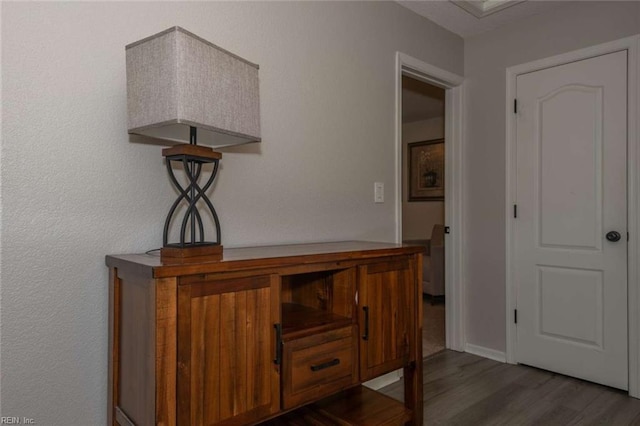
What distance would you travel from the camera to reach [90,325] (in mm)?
1455

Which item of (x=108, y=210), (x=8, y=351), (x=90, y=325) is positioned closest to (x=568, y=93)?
(x=108, y=210)

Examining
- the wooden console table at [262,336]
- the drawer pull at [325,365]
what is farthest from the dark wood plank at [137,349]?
the drawer pull at [325,365]

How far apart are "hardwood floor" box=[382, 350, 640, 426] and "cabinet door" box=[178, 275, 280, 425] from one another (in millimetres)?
1128

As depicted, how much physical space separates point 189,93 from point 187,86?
0.07 ft

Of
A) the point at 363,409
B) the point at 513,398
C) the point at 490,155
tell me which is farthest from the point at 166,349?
the point at 490,155

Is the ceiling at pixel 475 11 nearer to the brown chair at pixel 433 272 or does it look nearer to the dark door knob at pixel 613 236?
the dark door knob at pixel 613 236

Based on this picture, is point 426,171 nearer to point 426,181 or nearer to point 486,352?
point 426,181

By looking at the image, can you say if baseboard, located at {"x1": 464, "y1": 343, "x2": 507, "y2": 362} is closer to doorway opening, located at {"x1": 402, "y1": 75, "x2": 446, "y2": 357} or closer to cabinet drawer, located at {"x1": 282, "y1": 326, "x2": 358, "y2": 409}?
doorway opening, located at {"x1": 402, "y1": 75, "x2": 446, "y2": 357}

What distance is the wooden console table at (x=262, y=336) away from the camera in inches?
46.8

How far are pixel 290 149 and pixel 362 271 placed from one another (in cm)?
73

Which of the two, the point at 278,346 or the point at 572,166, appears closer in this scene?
the point at 278,346

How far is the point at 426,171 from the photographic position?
587 centimetres

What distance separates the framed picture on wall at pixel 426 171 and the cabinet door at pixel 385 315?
401cm

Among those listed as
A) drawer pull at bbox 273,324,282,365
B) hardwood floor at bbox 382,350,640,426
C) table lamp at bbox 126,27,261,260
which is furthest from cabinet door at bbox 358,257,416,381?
table lamp at bbox 126,27,261,260
